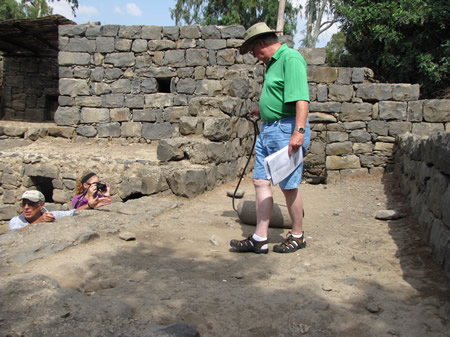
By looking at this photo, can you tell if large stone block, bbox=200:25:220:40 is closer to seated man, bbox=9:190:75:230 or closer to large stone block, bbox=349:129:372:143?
large stone block, bbox=349:129:372:143

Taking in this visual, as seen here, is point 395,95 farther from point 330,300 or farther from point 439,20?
point 330,300

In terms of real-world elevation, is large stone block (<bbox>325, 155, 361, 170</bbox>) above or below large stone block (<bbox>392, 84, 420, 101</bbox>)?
below

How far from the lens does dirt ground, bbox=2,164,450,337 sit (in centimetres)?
215

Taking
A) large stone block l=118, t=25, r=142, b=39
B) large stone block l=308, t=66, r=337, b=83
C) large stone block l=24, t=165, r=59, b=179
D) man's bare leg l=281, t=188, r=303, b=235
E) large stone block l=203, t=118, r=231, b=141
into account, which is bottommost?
large stone block l=24, t=165, r=59, b=179

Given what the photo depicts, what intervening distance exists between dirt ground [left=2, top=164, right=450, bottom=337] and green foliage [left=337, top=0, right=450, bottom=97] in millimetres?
8424

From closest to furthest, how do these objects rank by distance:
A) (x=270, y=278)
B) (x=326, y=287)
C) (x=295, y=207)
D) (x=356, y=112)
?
(x=326, y=287)
(x=270, y=278)
(x=295, y=207)
(x=356, y=112)

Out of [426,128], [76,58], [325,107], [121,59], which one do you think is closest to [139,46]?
[121,59]

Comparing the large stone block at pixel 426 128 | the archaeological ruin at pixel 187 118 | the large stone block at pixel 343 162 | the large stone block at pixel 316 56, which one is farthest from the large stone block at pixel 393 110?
the large stone block at pixel 316 56

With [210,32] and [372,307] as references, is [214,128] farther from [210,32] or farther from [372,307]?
[372,307]

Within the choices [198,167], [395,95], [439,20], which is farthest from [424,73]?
[198,167]

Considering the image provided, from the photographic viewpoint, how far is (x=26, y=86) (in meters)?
15.2

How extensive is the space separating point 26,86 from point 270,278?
14961 mm

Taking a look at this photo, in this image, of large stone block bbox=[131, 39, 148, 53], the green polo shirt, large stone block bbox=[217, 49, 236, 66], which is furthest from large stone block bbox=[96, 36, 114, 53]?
the green polo shirt

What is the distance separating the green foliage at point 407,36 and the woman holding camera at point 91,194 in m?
9.41
